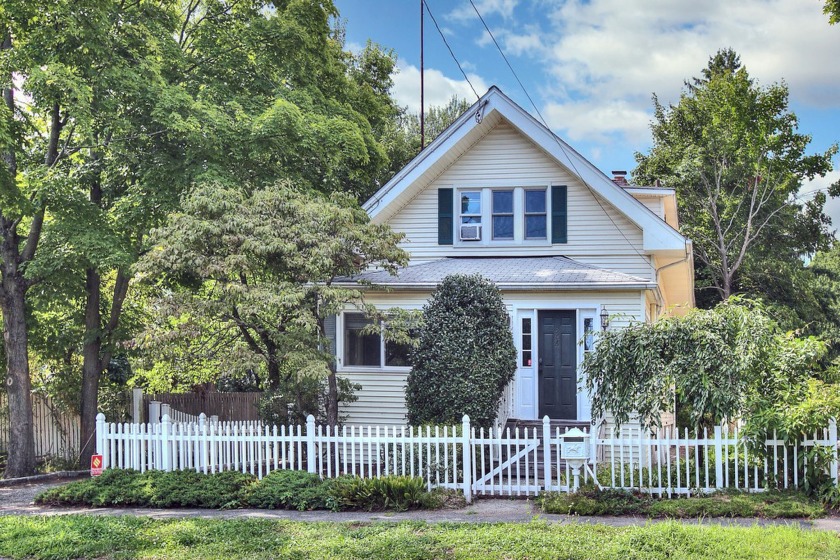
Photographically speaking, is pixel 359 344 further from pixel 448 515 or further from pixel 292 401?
pixel 448 515

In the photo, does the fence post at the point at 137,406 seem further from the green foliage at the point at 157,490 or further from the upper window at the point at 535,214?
the upper window at the point at 535,214

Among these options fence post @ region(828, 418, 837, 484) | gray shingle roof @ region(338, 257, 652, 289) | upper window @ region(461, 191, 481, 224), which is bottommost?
fence post @ region(828, 418, 837, 484)

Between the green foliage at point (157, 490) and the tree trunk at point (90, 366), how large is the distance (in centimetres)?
530

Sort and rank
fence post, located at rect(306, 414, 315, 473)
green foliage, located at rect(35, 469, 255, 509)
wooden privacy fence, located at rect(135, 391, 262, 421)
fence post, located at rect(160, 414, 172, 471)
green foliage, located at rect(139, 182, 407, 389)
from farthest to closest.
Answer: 1. wooden privacy fence, located at rect(135, 391, 262, 421)
2. green foliage, located at rect(139, 182, 407, 389)
3. fence post, located at rect(160, 414, 172, 471)
4. fence post, located at rect(306, 414, 315, 473)
5. green foliage, located at rect(35, 469, 255, 509)

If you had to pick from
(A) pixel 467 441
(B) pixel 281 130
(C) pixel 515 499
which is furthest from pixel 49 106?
(C) pixel 515 499

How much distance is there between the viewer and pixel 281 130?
632 inches

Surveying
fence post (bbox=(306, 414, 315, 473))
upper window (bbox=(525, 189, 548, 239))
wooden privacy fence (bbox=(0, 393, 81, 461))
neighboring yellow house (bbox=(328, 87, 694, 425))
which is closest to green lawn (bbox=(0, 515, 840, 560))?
fence post (bbox=(306, 414, 315, 473))

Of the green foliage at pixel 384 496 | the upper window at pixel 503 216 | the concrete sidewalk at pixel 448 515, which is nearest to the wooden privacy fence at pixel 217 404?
the upper window at pixel 503 216

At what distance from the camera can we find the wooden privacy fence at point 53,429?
Result: 17500 mm

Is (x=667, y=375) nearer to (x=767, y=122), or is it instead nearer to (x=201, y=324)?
(x=201, y=324)

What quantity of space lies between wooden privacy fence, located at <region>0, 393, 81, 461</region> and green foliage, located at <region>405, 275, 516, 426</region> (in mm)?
8338

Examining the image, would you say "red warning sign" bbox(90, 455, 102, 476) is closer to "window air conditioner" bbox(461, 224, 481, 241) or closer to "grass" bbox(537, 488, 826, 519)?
"grass" bbox(537, 488, 826, 519)

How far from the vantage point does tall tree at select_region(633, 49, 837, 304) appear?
30.4 meters

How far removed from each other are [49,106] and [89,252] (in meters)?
2.74
